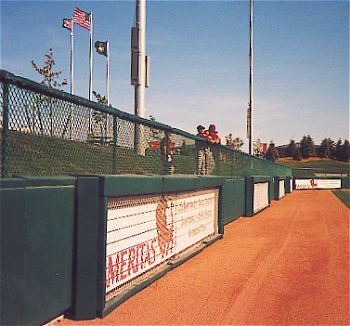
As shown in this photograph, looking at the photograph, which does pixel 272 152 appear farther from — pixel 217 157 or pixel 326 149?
pixel 217 157

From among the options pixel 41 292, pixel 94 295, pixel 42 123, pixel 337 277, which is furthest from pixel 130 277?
pixel 337 277

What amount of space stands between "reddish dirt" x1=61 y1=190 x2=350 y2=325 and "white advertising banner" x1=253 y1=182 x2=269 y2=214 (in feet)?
20.9

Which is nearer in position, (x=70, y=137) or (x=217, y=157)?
(x=70, y=137)

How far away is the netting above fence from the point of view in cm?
420

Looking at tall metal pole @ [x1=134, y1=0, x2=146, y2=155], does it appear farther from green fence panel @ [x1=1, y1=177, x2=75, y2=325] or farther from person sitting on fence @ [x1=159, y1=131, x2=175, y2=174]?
green fence panel @ [x1=1, y1=177, x2=75, y2=325]

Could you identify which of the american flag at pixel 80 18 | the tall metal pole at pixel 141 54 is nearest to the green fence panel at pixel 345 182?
the american flag at pixel 80 18

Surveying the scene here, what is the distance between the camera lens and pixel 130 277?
5.80 meters

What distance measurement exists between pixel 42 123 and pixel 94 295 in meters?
1.72

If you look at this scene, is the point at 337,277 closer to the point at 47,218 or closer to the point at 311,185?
the point at 47,218

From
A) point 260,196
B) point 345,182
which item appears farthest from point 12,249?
point 345,182

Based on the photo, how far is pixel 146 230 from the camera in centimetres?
628

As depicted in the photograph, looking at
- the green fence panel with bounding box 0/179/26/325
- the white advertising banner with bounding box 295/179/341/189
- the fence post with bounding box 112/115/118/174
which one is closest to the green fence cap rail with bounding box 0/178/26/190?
the green fence panel with bounding box 0/179/26/325

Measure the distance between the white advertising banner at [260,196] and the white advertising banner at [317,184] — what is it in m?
28.8

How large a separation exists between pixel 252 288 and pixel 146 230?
5.05ft
